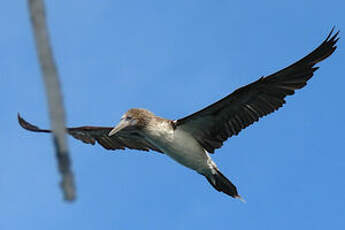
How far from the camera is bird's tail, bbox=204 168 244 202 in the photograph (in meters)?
12.7

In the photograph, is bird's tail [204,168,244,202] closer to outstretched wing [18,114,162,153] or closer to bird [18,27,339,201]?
bird [18,27,339,201]

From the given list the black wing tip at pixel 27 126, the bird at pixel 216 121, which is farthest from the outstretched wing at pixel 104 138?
the bird at pixel 216 121

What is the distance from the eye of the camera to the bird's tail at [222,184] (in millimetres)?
12711

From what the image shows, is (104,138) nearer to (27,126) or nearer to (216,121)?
(27,126)

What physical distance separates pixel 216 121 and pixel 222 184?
158 cm

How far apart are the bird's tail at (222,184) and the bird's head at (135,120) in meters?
2.11

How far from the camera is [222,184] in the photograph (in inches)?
505

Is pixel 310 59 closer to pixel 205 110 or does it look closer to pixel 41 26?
pixel 205 110

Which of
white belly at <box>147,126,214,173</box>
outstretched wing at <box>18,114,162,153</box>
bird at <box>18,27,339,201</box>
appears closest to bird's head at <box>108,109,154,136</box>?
bird at <box>18,27,339,201</box>


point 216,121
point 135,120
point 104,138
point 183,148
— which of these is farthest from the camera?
point 104,138

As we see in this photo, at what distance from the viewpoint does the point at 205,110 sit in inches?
478

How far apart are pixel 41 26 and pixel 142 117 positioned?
1024cm

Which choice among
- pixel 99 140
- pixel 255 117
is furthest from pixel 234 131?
pixel 99 140

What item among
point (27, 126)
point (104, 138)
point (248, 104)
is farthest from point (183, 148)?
point (27, 126)
